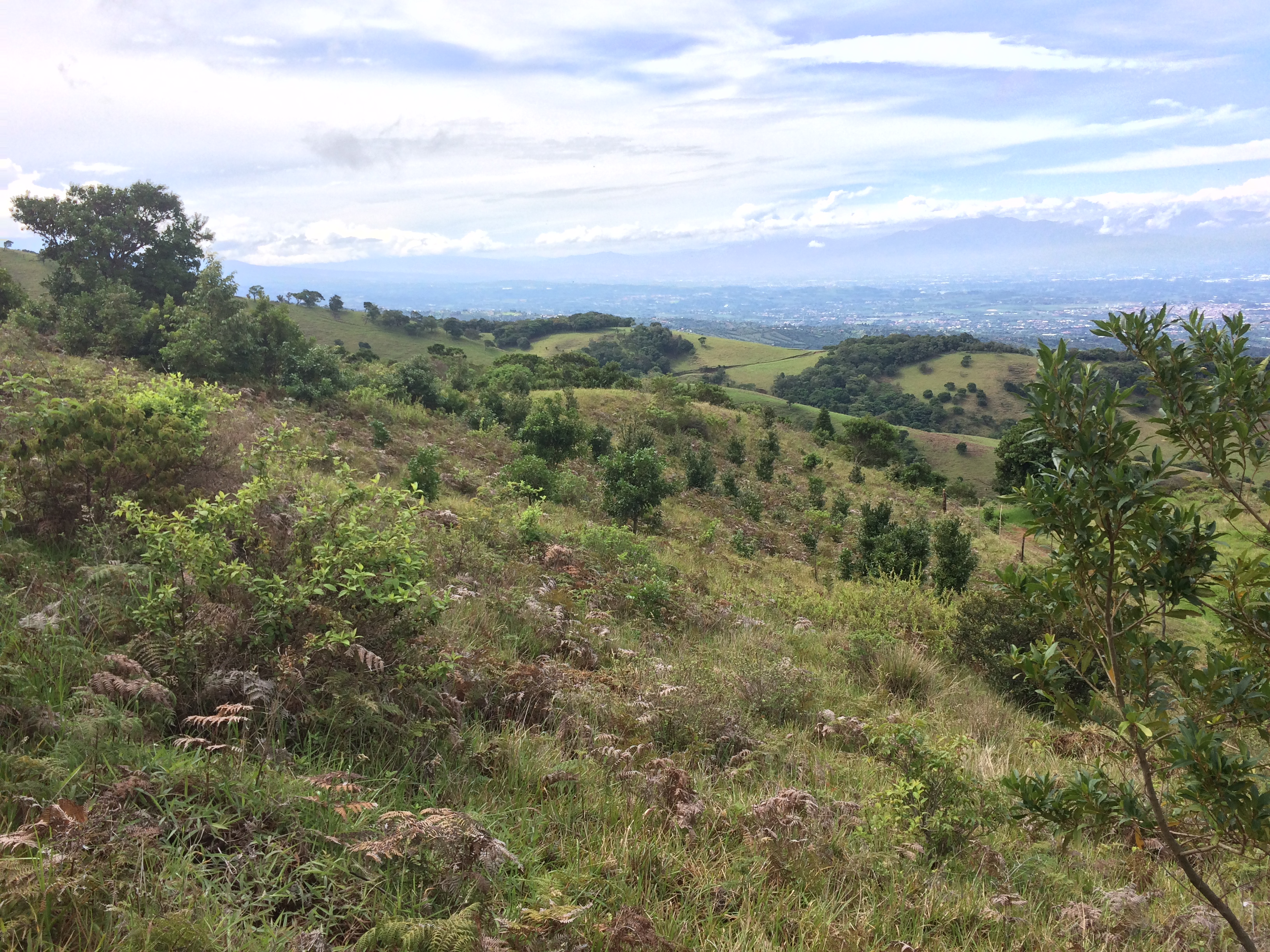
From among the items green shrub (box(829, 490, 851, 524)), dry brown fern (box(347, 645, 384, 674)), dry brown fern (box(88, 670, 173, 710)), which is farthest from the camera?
green shrub (box(829, 490, 851, 524))

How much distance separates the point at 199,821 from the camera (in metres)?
2.49

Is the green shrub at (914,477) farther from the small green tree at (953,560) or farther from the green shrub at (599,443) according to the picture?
the small green tree at (953,560)

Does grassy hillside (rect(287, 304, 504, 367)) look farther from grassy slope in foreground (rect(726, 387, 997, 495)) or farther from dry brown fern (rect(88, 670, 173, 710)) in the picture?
dry brown fern (rect(88, 670, 173, 710))

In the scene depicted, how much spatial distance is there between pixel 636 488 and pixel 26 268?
74.4m

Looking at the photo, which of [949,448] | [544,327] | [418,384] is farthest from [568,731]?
[544,327]

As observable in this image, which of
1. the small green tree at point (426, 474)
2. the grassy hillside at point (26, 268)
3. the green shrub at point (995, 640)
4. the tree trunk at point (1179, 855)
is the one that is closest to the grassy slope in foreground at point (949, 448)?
the small green tree at point (426, 474)

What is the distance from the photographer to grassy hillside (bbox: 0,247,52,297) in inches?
2137

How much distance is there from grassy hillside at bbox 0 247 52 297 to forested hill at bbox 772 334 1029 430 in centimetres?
7976

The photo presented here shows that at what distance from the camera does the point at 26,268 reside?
5822 centimetres

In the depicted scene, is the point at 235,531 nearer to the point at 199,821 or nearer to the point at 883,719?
the point at 199,821

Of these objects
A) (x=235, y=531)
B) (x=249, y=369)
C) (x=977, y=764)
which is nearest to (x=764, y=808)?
(x=977, y=764)

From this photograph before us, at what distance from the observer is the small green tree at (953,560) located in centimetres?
1177

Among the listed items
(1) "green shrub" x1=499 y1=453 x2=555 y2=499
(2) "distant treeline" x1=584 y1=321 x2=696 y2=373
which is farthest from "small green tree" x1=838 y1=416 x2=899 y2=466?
(2) "distant treeline" x1=584 y1=321 x2=696 y2=373

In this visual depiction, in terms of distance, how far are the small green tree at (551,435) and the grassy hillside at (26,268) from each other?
5762cm
